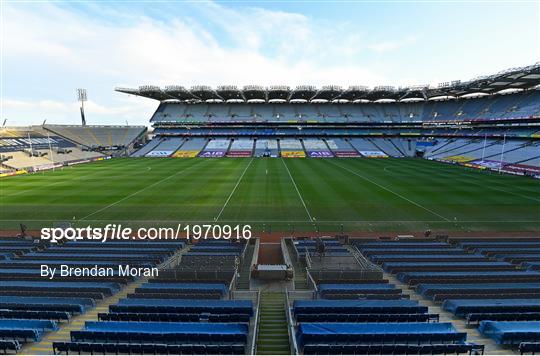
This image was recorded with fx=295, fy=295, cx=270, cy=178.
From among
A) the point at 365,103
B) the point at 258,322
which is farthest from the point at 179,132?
the point at 258,322

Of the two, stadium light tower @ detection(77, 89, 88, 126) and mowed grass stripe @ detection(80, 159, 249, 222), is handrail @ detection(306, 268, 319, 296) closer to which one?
mowed grass stripe @ detection(80, 159, 249, 222)

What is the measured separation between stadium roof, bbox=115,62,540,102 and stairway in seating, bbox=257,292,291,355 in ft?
229

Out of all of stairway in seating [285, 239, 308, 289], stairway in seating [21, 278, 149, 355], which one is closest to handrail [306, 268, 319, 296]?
stairway in seating [285, 239, 308, 289]

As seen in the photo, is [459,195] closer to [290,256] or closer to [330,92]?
[290,256]

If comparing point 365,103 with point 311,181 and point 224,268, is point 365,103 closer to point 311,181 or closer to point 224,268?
point 311,181

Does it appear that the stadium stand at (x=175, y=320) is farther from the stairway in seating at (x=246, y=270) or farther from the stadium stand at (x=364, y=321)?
the stadium stand at (x=364, y=321)

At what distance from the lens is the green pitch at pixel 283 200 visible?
86.1 ft

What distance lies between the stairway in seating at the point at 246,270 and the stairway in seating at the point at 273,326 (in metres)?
1.46

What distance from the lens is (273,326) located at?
1012 cm

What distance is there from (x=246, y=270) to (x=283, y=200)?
17.9 metres

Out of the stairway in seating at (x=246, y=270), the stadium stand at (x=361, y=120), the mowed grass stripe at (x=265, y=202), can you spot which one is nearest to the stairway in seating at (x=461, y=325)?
the stairway in seating at (x=246, y=270)

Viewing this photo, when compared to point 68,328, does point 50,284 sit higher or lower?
higher

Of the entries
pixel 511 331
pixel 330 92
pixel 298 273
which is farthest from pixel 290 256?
pixel 330 92

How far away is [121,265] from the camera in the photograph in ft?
48.8
